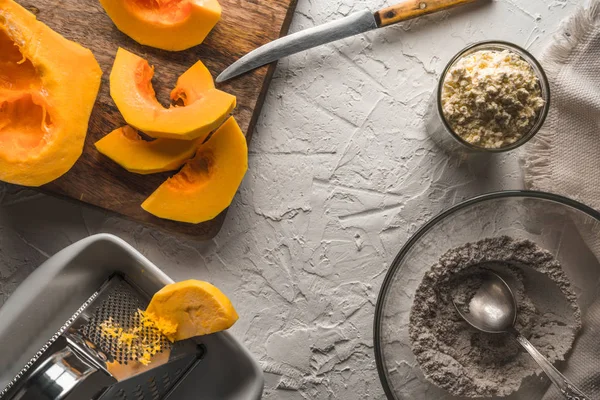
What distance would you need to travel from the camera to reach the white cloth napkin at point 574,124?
123cm

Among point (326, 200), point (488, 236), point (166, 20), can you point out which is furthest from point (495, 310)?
point (166, 20)

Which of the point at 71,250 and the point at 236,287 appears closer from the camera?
the point at 71,250

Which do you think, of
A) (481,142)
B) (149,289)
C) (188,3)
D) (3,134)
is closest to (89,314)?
(149,289)

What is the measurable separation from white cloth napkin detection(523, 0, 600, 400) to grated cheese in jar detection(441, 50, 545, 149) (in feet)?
0.38

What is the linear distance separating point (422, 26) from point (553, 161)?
16.4 inches

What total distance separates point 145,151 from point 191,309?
1.11 ft

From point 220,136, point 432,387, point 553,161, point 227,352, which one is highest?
point 553,161

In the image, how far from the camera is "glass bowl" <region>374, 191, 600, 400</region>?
1.16m

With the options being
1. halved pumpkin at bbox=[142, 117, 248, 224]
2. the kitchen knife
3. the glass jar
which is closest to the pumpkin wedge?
halved pumpkin at bbox=[142, 117, 248, 224]

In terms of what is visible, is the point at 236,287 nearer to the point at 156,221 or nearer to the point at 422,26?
Result: the point at 156,221

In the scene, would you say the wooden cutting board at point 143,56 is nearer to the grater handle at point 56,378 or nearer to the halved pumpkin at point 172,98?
the halved pumpkin at point 172,98

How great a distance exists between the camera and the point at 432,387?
3.82ft

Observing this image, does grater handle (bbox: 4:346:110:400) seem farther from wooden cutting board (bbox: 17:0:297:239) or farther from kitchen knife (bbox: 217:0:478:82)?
kitchen knife (bbox: 217:0:478:82)

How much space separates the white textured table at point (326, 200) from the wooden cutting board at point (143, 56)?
59 millimetres
